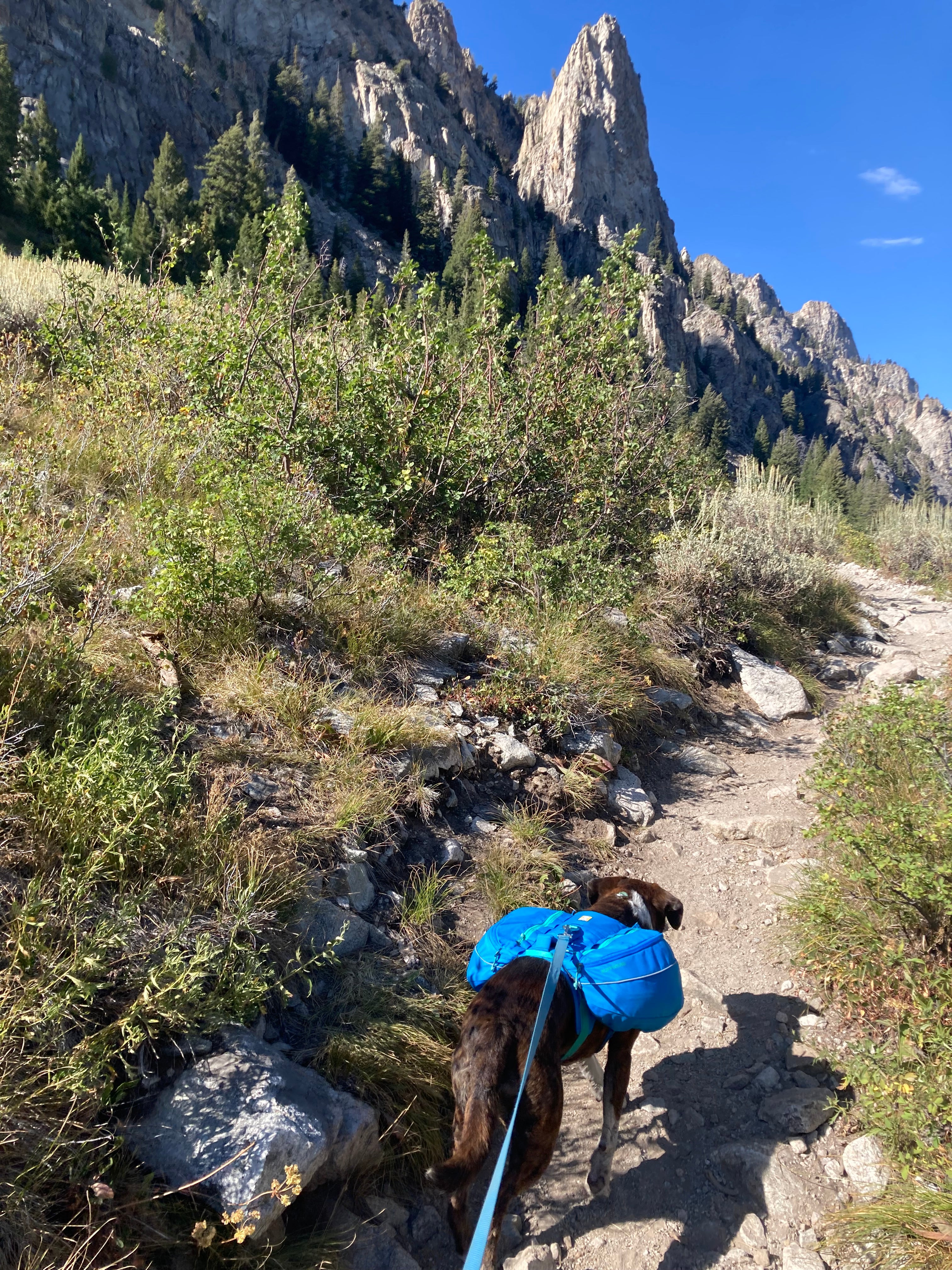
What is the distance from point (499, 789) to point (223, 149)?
55.7m

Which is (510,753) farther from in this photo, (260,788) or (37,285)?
(37,285)

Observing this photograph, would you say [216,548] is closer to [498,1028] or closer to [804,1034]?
[498,1028]

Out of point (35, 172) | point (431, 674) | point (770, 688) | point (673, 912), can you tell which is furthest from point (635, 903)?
point (35, 172)

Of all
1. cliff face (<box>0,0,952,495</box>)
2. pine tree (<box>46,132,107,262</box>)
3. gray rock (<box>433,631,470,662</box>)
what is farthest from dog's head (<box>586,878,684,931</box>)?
cliff face (<box>0,0,952,495</box>)

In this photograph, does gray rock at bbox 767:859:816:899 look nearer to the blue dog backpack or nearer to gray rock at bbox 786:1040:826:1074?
gray rock at bbox 786:1040:826:1074

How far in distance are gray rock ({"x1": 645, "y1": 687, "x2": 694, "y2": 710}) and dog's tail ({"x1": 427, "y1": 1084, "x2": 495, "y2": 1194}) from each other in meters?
4.43

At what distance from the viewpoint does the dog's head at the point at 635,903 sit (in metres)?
2.84

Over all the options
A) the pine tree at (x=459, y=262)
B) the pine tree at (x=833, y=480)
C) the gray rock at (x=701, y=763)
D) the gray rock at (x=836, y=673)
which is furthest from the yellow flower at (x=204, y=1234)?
the pine tree at (x=833, y=480)

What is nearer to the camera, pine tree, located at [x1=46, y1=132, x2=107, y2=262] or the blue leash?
the blue leash

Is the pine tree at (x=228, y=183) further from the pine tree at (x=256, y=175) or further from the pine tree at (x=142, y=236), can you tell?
the pine tree at (x=142, y=236)

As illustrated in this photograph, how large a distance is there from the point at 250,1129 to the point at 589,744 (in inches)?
132

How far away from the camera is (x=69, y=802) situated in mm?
2451

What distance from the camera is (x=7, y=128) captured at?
28266 mm

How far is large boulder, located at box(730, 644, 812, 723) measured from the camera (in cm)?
693
